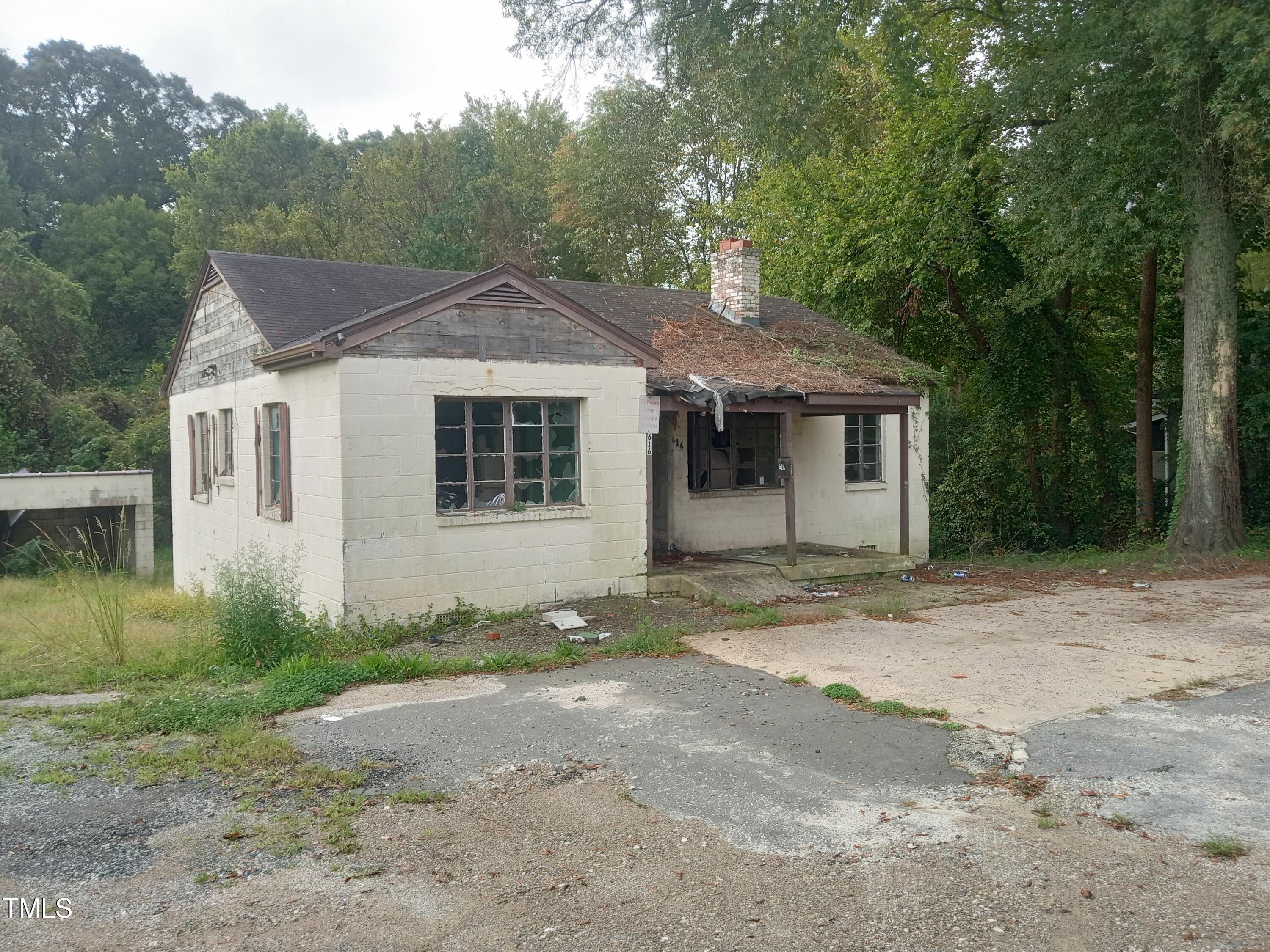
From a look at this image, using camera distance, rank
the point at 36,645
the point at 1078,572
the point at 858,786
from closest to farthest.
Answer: the point at 858,786 < the point at 36,645 < the point at 1078,572

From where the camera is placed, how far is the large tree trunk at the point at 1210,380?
14477mm

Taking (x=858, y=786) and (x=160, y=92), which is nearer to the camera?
(x=858, y=786)

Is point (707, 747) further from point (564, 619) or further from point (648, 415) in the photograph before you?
point (648, 415)

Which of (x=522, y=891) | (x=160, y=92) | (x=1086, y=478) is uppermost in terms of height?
(x=160, y=92)

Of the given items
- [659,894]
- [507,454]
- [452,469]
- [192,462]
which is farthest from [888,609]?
[192,462]

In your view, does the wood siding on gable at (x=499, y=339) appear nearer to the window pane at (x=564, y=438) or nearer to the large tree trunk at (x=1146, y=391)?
the window pane at (x=564, y=438)

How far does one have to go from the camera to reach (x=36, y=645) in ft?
33.3

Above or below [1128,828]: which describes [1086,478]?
above

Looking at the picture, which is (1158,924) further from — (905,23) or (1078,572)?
(905,23)

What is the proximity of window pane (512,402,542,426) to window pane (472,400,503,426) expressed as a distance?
0.15 meters

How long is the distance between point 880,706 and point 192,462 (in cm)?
1193

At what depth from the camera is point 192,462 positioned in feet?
50.6

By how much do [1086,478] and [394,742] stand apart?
18.2m

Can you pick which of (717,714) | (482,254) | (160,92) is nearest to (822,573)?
(717,714)
